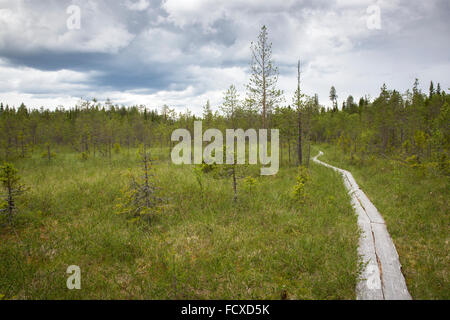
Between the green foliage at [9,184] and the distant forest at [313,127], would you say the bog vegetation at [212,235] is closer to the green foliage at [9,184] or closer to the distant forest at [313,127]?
the green foliage at [9,184]

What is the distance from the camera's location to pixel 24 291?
4695mm

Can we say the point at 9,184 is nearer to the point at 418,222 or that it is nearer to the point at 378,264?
the point at 378,264

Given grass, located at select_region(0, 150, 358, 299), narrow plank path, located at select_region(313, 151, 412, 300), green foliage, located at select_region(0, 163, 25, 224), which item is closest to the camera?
narrow plank path, located at select_region(313, 151, 412, 300)

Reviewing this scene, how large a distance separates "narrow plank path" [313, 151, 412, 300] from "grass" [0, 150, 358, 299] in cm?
26

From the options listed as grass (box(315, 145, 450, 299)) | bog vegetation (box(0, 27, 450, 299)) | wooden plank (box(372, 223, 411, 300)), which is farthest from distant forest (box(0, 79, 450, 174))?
wooden plank (box(372, 223, 411, 300))

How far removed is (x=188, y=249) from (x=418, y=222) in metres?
8.78

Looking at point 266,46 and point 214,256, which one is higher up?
point 266,46

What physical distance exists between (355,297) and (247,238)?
3.33 m

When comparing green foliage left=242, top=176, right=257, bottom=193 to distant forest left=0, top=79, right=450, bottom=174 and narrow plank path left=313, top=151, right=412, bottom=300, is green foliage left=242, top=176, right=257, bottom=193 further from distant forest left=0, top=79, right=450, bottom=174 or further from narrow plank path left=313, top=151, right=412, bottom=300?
distant forest left=0, top=79, right=450, bottom=174

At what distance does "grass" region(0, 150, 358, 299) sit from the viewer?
185 inches

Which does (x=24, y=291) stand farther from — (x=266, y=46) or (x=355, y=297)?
(x=266, y=46)

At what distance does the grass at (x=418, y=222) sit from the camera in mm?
4852

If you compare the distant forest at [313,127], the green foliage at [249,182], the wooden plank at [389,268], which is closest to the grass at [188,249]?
the wooden plank at [389,268]
